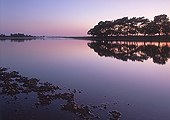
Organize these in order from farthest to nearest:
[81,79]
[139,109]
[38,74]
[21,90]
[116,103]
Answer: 1. [38,74]
2. [81,79]
3. [21,90]
4. [116,103]
5. [139,109]

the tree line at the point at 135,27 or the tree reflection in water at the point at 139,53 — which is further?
the tree line at the point at 135,27

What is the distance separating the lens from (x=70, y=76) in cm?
2712

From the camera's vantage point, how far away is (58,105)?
1638 centimetres

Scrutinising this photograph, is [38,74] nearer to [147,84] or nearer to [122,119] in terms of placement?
[147,84]

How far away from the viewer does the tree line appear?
11838 centimetres

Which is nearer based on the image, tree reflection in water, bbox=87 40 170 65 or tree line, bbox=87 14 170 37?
tree reflection in water, bbox=87 40 170 65

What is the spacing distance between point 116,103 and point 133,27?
126531mm

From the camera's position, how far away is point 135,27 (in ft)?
454

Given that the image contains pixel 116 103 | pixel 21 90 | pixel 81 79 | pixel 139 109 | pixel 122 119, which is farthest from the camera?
pixel 81 79

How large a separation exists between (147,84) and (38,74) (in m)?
11.4

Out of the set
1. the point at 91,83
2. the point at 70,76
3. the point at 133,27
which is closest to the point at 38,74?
the point at 70,76

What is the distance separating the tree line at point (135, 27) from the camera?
118375mm

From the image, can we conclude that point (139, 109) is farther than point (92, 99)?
No

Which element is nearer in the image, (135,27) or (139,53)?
(139,53)
